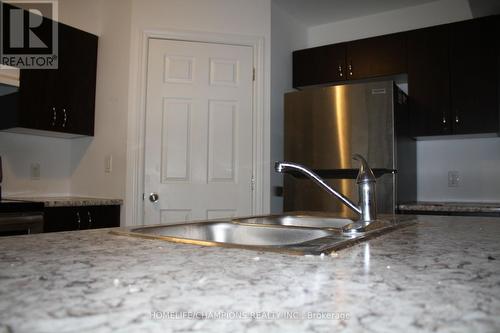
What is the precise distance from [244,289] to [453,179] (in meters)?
2.90

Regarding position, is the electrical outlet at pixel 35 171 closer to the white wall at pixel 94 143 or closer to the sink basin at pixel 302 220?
the white wall at pixel 94 143

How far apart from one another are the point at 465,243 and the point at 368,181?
0.33 metres

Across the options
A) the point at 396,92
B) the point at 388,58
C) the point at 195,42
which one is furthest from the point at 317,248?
the point at 388,58

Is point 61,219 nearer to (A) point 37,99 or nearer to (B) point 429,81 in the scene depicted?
(A) point 37,99

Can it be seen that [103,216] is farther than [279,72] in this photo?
No

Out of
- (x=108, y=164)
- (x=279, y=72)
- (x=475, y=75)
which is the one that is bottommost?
(x=108, y=164)

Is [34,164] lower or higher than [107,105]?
lower

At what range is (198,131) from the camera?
108 inches

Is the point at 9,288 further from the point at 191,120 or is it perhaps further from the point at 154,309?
the point at 191,120

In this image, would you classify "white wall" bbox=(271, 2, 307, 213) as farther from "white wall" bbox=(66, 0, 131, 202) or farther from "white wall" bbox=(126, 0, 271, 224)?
"white wall" bbox=(66, 0, 131, 202)

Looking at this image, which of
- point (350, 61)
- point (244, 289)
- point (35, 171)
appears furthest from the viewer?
point (350, 61)

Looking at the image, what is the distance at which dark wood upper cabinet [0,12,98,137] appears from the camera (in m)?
2.50

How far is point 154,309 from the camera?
→ 13.9 inches

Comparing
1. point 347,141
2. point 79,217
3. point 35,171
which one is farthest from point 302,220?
point 35,171
